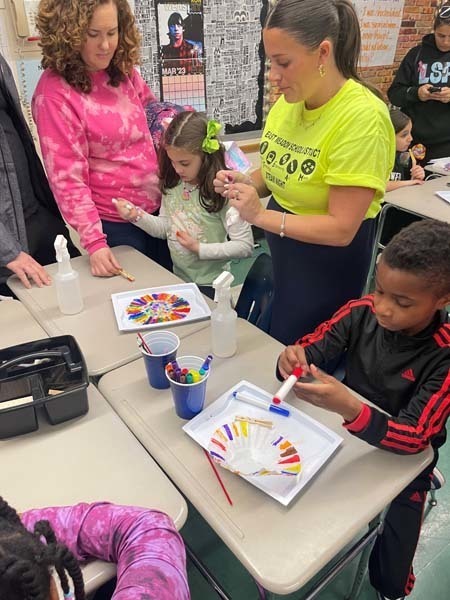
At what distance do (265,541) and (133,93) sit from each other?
163 centimetres

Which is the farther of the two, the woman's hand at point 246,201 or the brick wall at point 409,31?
the brick wall at point 409,31

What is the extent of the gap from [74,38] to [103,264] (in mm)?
756

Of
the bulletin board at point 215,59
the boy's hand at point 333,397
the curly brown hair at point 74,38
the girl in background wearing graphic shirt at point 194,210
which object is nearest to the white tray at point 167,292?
the girl in background wearing graphic shirt at point 194,210

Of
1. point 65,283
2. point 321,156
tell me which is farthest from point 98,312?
point 321,156

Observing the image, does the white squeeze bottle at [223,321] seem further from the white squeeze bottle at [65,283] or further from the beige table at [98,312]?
the white squeeze bottle at [65,283]

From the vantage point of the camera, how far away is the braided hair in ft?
1.72

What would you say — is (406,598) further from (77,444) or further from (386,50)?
(386,50)

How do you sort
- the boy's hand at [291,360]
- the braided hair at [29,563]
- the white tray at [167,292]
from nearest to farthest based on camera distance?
the braided hair at [29,563] < the boy's hand at [291,360] < the white tray at [167,292]

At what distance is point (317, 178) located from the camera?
1.35 metres

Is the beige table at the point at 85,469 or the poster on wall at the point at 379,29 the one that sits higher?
the poster on wall at the point at 379,29

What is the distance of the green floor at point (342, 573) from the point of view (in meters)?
1.51

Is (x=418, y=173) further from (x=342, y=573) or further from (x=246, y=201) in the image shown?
(x=342, y=573)

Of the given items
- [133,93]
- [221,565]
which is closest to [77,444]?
[221,565]

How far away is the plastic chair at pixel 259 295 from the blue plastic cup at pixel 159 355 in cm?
59
